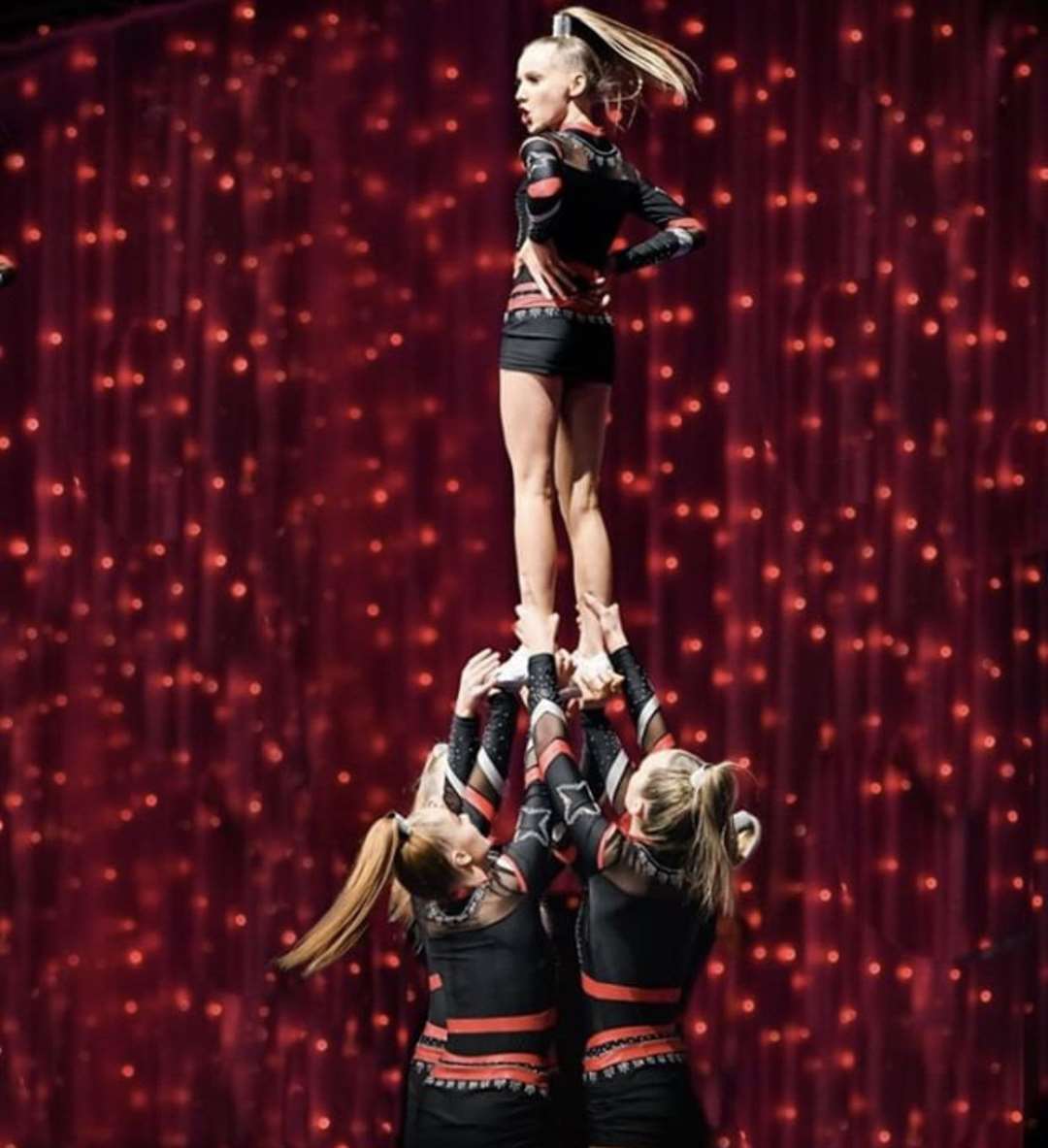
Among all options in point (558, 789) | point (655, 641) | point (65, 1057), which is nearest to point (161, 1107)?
point (65, 1057)

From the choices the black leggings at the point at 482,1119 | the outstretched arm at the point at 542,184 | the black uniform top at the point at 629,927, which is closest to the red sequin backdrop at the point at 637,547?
the black uniform top at the point at 629,927

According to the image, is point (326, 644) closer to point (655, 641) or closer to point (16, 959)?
point (655, 641)

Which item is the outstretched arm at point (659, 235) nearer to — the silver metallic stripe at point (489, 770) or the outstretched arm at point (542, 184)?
the outstretched arm at point (542, 184)

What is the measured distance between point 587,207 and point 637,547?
151cm

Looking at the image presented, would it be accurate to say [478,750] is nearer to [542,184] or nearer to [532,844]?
[532,844]

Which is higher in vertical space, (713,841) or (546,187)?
(546,187)

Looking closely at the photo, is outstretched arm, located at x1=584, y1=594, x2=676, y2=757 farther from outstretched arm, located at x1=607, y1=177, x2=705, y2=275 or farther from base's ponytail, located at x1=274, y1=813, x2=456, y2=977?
outstretched arm, located at x1=607, y1=177, x2=705, y2=275

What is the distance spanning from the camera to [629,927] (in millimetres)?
4305

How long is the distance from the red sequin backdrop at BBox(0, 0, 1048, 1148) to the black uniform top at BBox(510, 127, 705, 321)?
1292mm

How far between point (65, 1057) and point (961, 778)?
225 centimetres

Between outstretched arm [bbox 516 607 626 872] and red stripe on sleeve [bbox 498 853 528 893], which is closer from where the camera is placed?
outstretched arm [bbox 516 607 626 872]

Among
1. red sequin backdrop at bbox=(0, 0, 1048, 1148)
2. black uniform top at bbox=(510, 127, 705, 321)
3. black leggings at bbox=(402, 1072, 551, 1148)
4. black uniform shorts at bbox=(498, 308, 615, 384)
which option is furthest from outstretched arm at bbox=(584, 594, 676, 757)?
red sequin backdrop at bbox=(0, 0, 1048, 1148)

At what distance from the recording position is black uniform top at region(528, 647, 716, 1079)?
4277mm

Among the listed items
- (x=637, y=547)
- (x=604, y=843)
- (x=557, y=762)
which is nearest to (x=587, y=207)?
(x=557, y=762)
